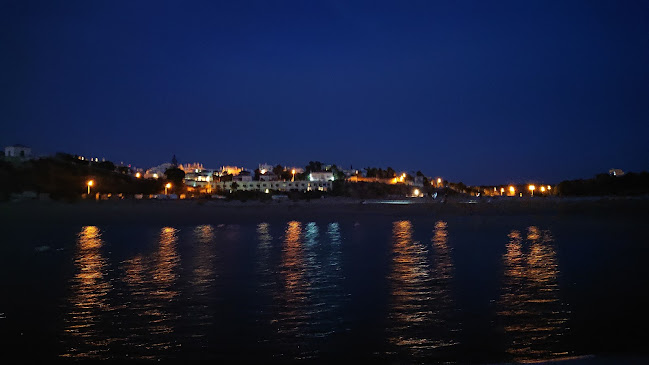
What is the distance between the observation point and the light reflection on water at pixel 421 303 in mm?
6945

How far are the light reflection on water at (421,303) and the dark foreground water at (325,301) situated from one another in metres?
0.04

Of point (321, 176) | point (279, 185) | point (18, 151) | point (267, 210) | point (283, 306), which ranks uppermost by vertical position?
point (18, 151)

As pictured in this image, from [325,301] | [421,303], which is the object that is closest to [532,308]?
[421,303]

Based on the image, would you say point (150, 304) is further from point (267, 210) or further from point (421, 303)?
point (267, 210)

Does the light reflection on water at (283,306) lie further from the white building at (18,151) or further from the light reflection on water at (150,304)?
the white building at (18,151)

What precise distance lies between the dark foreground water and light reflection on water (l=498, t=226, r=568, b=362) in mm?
31

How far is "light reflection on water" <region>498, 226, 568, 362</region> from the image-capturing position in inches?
261

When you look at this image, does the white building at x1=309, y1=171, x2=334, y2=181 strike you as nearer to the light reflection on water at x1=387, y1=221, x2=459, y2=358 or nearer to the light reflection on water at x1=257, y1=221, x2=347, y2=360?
the light reflection on water at x1=257, y1=221, x2=347, y2=360

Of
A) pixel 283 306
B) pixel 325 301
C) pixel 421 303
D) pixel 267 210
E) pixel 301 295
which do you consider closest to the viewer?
pixel 283 306

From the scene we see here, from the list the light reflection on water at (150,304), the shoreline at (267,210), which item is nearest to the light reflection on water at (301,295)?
the light reflection on water at (150,304)

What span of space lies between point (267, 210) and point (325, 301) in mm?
29057

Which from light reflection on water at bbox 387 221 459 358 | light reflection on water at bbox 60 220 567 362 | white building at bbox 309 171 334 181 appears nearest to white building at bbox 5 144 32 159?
white building at bbox 309 171 334 181

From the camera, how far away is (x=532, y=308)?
8.78 m

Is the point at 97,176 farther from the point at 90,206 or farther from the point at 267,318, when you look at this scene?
the point at 267,318
